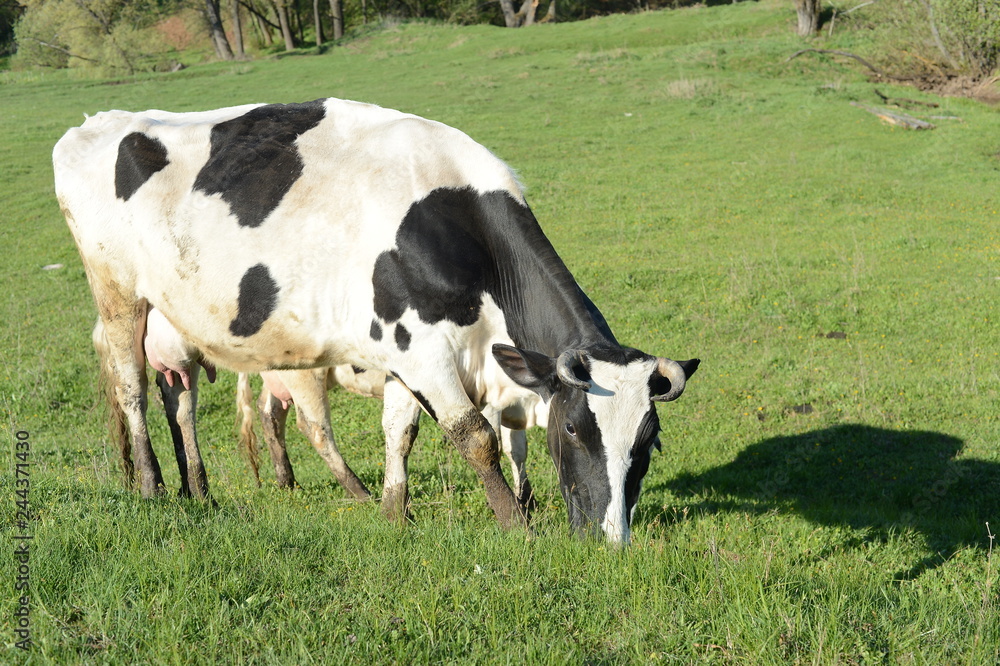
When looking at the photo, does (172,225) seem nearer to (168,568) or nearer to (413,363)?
(413,363)

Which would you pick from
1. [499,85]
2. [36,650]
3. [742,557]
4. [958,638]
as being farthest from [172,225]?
[499,85]

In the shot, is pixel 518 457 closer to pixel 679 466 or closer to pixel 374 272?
pixel 679 466

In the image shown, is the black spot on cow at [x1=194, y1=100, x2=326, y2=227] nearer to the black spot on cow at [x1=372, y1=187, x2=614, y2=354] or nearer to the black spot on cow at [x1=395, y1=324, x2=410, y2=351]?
the black spot on cow at [x1=372, y1=187, x2=614, y2=354]

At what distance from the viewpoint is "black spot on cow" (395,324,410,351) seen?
18.8ft

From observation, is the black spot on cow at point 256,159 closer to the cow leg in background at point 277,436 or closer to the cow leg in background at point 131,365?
the cow leg in background at point 131,365

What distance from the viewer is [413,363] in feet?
18.9

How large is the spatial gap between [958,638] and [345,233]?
164 inches

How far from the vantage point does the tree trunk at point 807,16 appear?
37.7m

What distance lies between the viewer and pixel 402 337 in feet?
18.9

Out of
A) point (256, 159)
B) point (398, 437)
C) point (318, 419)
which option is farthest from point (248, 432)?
point (256, 159)

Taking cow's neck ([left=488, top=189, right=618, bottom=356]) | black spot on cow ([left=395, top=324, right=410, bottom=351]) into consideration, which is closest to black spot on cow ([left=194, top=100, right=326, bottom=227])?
black spot on cow ([left=395, top=324, right=410, bottom=351])

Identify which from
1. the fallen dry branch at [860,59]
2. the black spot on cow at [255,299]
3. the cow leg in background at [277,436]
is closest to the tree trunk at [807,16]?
the fallen dry branch at [860,59]

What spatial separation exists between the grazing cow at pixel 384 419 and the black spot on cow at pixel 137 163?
6.67ft

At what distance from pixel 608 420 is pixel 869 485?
12.2ft
